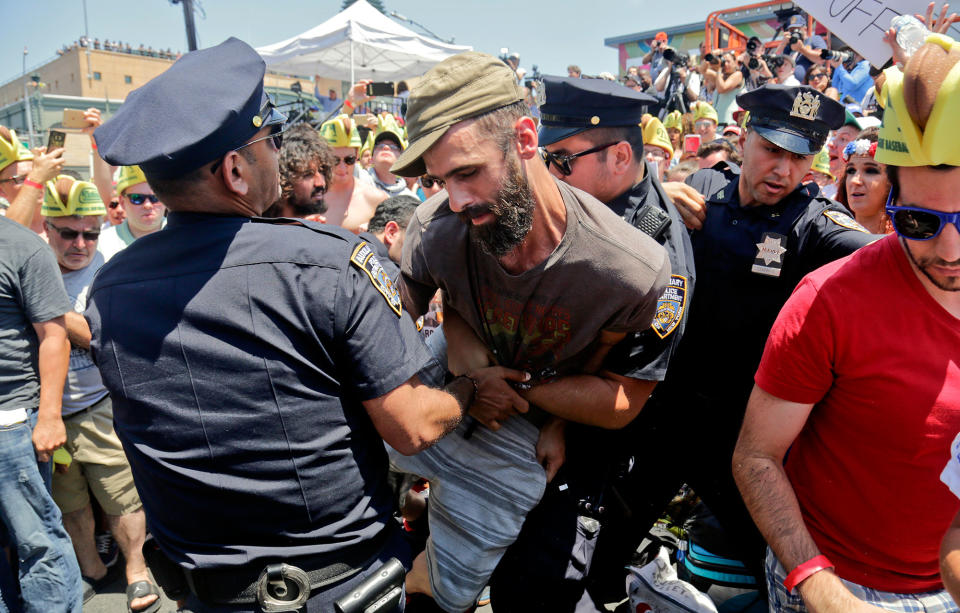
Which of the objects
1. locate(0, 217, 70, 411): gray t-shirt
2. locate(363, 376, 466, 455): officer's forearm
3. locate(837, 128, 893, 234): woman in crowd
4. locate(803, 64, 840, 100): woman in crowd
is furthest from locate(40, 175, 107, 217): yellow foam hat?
locate(803, 64, 840, 100): woman in crowd

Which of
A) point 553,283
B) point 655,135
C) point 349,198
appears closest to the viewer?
point 553,283

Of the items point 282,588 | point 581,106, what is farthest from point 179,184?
point 581,106

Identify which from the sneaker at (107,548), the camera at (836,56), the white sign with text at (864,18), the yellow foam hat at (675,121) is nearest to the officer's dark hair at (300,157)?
the white sign with text at (864,18)

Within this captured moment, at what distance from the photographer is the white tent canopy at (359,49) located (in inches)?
492

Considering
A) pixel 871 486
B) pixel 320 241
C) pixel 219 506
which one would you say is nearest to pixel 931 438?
pixel 871 486

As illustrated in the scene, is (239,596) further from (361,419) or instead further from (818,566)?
(818,566)

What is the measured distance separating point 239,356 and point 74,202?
3.08 meters

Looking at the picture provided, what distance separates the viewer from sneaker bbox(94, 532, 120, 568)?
4184 mm

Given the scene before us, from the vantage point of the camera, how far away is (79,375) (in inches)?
147

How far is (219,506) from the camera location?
1.57 m

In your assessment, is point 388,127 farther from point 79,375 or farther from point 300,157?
point 79,375

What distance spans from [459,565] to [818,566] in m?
1.10

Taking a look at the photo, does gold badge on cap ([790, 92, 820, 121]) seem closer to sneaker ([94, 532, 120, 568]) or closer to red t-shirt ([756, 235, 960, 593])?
red t-shirt ([756, 235, 960, 593])

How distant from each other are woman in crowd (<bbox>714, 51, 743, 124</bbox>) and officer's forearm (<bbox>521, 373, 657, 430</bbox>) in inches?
356
